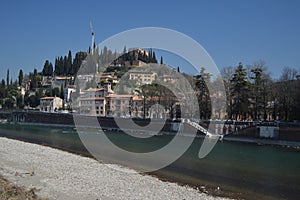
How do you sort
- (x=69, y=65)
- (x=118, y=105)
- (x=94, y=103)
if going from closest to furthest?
1. (x=118, y=105)
2. (x=94, y=103)
3. (x=69, y=65)

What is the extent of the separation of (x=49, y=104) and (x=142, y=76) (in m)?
27.0

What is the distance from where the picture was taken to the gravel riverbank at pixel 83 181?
1138 centimetres

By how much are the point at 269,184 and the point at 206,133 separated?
20312 millimetres

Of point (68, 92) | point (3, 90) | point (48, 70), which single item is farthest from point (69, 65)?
point (3, 90)

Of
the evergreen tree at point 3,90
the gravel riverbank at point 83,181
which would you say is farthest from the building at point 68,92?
the gravel riverbank at point 83,181

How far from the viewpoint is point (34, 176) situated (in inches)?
554

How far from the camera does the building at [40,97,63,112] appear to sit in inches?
3113

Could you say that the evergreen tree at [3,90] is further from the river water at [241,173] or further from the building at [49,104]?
the river water at [241,173]

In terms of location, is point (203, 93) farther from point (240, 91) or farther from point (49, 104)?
point (49, 104)

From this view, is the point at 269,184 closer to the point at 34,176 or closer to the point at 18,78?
the point at 34,176

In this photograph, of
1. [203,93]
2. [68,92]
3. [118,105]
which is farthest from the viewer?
[68,92]

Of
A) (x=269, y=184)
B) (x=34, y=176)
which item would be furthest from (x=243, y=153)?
(x=34, y=176)

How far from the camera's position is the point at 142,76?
6712 cm

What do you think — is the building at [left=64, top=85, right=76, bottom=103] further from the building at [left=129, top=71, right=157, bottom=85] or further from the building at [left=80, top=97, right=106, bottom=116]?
the building at [left=129, top=71, right=157, bottom=85]
